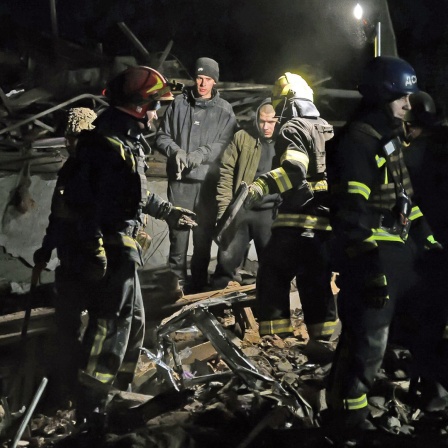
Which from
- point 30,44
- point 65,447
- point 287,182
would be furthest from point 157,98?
point 65,447

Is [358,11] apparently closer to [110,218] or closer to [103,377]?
[110,218]

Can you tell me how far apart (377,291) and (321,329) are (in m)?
Result: 1.55

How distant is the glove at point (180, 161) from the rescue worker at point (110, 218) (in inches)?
45.7

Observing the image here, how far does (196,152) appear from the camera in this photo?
18.2ft

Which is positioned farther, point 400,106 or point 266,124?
point 266,124

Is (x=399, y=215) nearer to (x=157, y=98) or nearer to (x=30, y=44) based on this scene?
(x=157, y=98)

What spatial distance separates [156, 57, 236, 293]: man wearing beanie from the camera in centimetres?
556

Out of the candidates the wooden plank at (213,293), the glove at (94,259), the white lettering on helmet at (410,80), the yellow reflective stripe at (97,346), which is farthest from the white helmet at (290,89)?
the yellow reflective stripe at (97,346)

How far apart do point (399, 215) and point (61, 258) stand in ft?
6.81

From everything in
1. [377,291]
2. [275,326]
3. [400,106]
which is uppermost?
[400,106]

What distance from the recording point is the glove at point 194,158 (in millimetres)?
5527

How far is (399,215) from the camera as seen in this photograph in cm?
378

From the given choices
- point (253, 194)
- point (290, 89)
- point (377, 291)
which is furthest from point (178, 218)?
point (377, 291)

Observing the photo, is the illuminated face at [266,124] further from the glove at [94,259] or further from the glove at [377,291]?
the glove at [377,291]
